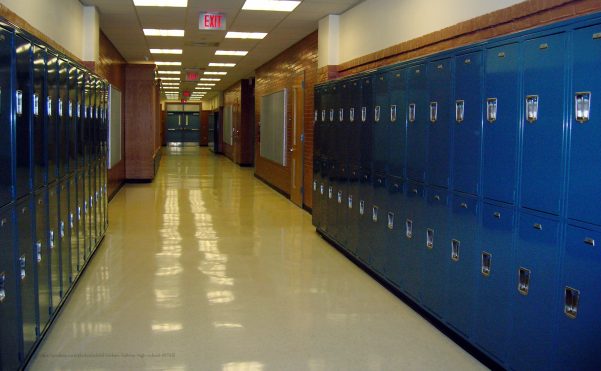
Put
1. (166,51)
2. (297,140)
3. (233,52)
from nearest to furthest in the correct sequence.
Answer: (297,140)
(233,52)
(166,51)

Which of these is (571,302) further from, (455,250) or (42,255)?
(42,255)

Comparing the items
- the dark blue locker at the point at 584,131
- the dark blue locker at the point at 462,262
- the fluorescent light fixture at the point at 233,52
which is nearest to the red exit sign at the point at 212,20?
the fluorescent light fixture at the point at 233,52

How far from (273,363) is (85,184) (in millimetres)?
2964

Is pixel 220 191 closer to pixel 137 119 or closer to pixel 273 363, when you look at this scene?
pixel 137 119

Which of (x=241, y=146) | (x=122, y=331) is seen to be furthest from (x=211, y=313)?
(x=241, y=146)

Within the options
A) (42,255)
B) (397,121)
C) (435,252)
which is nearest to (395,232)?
(435,252)

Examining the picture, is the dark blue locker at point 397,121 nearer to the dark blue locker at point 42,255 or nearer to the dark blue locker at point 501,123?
the dark blue locker at point 501,123

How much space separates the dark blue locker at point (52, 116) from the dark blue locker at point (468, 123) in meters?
2.67

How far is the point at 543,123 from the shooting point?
3.12 metres

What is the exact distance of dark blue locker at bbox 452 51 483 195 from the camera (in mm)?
3779

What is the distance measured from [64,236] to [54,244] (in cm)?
36

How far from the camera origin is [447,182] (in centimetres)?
421

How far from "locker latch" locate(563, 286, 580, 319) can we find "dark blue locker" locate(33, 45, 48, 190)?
9.64 feet

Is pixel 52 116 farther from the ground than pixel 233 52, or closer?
closer
